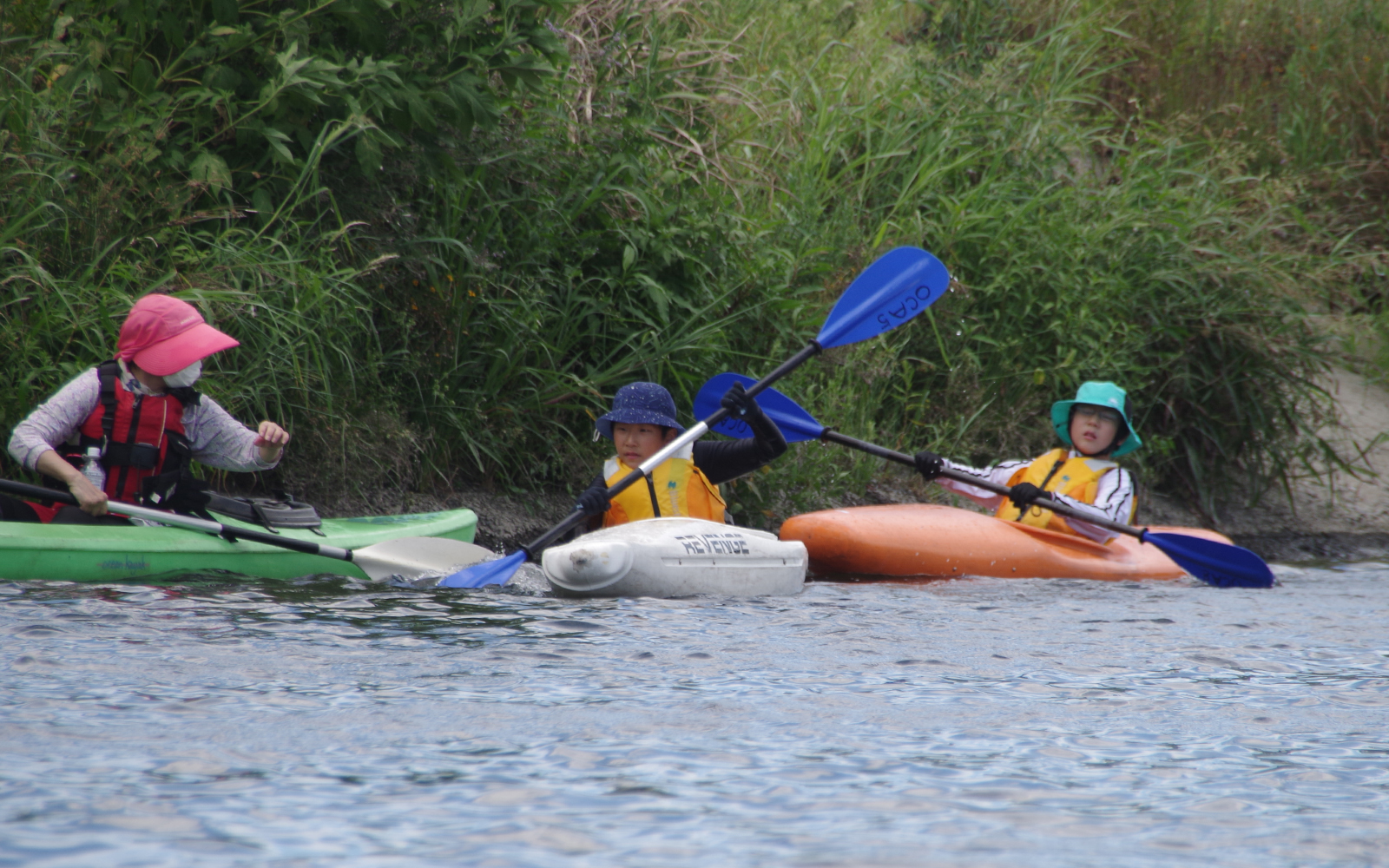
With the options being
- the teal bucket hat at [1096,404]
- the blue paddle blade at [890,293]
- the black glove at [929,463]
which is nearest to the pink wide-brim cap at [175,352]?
the blue paddle blade at [890,293]

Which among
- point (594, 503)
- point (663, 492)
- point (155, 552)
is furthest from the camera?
point (663, 492)

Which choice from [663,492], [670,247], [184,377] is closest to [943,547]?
[663,492]

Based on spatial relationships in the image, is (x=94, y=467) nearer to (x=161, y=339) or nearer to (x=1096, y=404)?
(x=161, y=339)

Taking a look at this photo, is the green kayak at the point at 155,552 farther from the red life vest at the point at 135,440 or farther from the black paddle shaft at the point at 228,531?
the red life vest at the point at 135,440

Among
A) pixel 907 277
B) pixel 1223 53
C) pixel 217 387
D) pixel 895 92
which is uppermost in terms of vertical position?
pixel 1223 53

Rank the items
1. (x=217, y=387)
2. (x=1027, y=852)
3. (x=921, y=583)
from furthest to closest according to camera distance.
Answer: (x=921, y=583) → (x=217, y=387) → (x=1027, y=852)

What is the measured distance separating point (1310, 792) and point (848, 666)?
119 cm

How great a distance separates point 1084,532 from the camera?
18.5 feet

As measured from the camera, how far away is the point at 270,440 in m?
4.17

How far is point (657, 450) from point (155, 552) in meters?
1.77

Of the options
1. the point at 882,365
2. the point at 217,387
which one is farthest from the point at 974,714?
the point at 882,365

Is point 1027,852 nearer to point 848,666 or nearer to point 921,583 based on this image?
point 848,666

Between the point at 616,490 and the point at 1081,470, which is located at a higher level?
the point at 1081,470

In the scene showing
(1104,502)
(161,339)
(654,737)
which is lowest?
(654,737)
